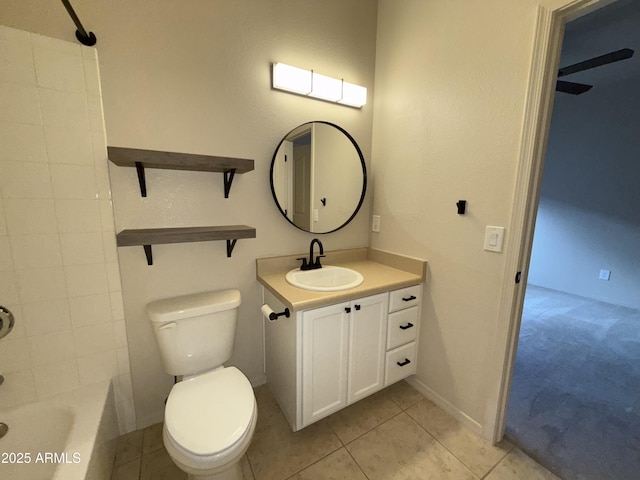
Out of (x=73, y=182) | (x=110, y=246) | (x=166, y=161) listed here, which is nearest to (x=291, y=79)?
(x=166, y=161)

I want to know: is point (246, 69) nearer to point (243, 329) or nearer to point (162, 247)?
point (162, 247)

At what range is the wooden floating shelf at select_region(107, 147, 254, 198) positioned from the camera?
109 centimetres

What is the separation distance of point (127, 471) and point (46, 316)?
81cm

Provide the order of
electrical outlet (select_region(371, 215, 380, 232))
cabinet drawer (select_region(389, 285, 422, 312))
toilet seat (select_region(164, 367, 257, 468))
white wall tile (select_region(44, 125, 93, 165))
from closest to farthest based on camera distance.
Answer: toilet seat (select_region(164, 367, 257, 468)) < white wall tile (select_region(44, 125, 93, 165)) < cabinet drawer (select_region(389, 285, 422, 312)) < electrical outlet (select_region(371, 215, 380, 232))

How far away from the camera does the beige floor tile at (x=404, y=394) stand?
166 centimetres

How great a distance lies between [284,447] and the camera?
135 centimetres

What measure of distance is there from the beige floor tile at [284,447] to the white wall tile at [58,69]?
1876mm

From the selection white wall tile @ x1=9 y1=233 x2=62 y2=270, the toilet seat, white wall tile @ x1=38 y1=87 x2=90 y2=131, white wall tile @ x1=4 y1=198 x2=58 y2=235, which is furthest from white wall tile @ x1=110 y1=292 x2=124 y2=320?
white wall tile @ x1=38 y1=87 x2=90 y2=131

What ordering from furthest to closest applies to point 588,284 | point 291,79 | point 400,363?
point 588,284 < point 400,363 < point 291,79

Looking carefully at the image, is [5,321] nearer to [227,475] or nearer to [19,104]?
[19,104]

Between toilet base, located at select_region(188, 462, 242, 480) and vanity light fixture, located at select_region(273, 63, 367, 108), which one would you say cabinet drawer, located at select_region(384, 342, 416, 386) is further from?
vanity light fixture, located at select_region(273, 63, 367, 108)

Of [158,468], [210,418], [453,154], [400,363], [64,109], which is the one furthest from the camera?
[400,363]

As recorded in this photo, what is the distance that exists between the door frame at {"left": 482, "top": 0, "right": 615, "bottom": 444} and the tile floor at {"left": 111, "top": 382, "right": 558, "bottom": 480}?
0.16m

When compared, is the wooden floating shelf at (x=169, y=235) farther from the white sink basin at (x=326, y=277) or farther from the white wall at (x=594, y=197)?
the white wall at (x=594, y=197)
